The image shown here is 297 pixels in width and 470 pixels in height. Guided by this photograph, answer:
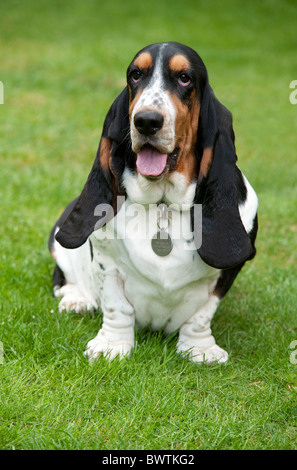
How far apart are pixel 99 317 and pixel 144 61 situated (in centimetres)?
179

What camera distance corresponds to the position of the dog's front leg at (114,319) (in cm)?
372

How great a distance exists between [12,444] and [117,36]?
13.7 metres

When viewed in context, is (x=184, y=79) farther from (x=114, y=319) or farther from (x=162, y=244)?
(x=114, y=319)

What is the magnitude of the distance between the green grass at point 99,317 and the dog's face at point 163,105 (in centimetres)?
121

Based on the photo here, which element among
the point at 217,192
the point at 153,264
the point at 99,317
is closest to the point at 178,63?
the point at 217,192

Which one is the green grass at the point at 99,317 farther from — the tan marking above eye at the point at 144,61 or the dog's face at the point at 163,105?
the tan marking above eye at the point at 144,61

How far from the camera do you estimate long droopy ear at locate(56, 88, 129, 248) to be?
3.49 m

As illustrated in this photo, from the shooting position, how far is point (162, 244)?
3.47 meters

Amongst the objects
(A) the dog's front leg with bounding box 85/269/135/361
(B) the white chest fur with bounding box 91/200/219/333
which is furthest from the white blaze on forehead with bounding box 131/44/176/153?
(A) the dog's front leg with bounding box 85/269/135/361

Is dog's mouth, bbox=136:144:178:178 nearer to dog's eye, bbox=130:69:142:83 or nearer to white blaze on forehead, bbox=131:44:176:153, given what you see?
white blaze on forehead, bbox=131:44:176:153

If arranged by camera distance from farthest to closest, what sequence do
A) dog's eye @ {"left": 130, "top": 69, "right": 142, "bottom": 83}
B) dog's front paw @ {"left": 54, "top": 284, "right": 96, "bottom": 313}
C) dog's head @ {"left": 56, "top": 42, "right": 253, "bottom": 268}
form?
dog's front paw @ {"left": 54, "top": 284, "right": 96, "bottom": 313} < dog's eye @ {"left": 130, "top": 69, "right": 142, "bottom": 83} < dog's head @ {"left": 56, "top": 42, "right": 253, "bottom": 268}

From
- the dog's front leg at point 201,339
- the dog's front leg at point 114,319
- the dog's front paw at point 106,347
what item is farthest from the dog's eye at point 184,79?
the dog's front paw at point 106,347
